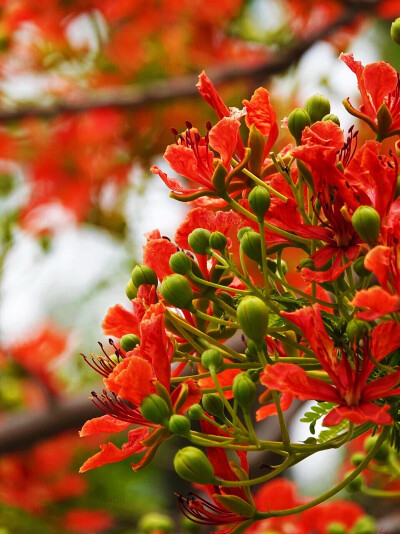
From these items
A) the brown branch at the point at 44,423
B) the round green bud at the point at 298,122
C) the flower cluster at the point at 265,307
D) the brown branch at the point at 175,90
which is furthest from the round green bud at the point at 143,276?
the brown branch at the point at 175,90

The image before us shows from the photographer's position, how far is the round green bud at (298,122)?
0.92 m

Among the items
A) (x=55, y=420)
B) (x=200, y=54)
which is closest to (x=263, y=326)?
(x=55, y=420)

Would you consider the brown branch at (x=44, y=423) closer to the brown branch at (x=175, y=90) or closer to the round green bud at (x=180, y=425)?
the brown branch at (x=175, y=90)

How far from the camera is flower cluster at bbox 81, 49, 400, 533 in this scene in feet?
2.63

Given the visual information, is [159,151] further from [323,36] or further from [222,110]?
[222,110]

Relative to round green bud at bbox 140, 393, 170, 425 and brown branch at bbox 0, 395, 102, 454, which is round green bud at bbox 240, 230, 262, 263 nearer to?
round green bud at bbox 140, 393, 170, 425

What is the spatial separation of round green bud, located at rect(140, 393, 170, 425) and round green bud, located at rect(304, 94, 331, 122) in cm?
38

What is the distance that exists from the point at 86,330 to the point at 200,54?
4.74 feet

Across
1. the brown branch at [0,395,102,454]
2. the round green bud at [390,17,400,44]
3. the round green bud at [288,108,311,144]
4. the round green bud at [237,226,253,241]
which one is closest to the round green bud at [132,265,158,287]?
the round green bud at [237,226,253,241]

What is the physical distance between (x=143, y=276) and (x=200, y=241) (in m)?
0.08

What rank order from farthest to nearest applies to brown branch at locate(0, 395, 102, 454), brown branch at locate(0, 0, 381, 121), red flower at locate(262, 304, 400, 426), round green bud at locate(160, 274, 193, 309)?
brown branch at locate(0, 0, 381, 121) → brown branch at locate(0, 395, 102, 454) → round green bud at locate(160, 274, 193, 309) → red flower at locate(262, 304, 400, 426)

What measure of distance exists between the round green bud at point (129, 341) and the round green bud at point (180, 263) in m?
0.10

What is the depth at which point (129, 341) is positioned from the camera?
0.94 m

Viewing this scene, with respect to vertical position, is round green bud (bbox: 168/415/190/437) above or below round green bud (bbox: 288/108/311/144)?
below
